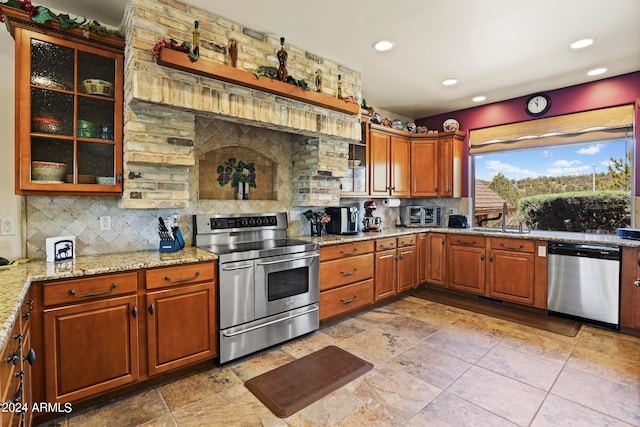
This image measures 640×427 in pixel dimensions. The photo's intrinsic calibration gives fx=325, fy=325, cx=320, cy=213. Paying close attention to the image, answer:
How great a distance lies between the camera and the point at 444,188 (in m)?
4.96

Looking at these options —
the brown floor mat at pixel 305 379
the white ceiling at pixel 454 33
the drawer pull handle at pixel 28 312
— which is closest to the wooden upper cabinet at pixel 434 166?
the white ceiling at pixel 454 33

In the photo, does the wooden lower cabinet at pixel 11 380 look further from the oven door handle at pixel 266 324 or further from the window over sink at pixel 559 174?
the window over sink at pixel 559 174

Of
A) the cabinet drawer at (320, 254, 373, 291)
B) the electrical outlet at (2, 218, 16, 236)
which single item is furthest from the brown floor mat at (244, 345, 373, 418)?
the electrical outlet at (2, 218, 16, 236)

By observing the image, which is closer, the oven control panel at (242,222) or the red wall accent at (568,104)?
the oven control panel at (242,222)

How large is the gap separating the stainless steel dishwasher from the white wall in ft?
16.4

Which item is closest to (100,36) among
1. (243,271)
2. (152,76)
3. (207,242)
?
(152,76)

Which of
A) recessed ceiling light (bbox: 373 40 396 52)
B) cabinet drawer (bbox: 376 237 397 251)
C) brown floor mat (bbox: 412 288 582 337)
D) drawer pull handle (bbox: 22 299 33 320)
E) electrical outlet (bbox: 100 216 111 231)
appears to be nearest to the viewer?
drawer pull handle (bbox: 22 299 33 320)

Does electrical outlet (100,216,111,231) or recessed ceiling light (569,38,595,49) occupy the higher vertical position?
recessed ceiling light (569,38,595,49)

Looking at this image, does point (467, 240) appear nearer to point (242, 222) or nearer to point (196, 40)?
point (242, 222)

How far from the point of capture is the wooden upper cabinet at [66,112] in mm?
2117

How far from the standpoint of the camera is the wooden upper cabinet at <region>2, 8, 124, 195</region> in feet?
6.95

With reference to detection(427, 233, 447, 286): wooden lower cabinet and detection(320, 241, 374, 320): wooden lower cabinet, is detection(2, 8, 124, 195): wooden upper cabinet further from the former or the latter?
detection(427, 233, 447, 286): wooden lower cabinet

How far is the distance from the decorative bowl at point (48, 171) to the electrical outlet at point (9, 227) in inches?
15.5

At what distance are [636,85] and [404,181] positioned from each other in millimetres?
2761
